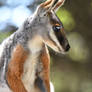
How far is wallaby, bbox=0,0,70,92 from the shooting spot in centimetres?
60

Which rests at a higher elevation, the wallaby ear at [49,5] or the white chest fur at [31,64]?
the wallaby ear at [49,5]

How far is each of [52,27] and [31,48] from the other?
66 millimetres

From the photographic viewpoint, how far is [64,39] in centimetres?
60

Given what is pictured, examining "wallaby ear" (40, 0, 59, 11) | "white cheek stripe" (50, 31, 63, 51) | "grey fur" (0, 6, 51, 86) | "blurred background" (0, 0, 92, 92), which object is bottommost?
"blurred background" (0, 0, 92, 92)

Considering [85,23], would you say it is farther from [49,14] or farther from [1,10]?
[49,14]

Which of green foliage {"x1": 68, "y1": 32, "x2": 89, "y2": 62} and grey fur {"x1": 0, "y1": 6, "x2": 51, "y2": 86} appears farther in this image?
green foliage {"x1": 68, "y1": 32, "x2": 89, "y2": 62}

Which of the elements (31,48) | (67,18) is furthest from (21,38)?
(67,18)

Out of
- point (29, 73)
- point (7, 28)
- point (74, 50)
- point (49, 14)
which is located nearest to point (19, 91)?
point (29, 73)

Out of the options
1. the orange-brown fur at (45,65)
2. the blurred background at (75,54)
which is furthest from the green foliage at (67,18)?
the orange-brown fur at (45,65)

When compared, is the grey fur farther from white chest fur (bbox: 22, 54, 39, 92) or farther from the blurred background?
the blurred background

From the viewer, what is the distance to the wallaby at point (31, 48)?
60 cm

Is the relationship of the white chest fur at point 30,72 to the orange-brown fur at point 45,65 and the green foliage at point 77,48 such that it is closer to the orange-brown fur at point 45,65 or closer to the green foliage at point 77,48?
the orange-brown fur at point 45,65

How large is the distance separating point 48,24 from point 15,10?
452 mm

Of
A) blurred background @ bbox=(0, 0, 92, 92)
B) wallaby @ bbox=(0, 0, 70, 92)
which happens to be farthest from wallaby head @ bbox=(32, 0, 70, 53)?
blurred background @ bbox=(0, 0, 92, 92)
